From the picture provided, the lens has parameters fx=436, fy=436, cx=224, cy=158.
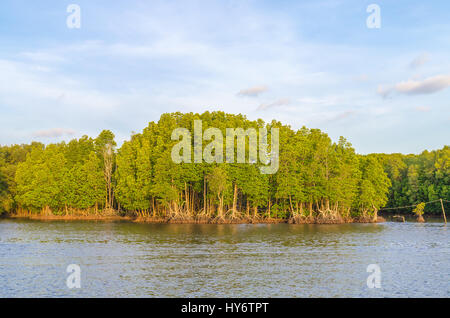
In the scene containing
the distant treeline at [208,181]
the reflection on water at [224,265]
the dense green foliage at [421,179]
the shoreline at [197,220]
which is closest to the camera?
the reflection on water at [224,265]

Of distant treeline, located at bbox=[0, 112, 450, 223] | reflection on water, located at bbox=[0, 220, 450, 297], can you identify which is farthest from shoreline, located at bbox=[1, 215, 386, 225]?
reflection on water, located at bbox=[0, 220, 450, 297]

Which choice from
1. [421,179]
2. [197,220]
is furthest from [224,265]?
[421,179]

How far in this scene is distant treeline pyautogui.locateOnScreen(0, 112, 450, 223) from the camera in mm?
76750

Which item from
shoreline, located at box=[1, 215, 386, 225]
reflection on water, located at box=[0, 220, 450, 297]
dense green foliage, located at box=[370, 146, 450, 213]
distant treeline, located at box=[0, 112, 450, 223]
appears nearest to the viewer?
reflection on water, located at box=[0, 220, 450, 297]

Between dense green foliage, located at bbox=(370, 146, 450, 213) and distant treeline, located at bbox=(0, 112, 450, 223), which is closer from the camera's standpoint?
distant treeline, located at bbox=(0, 112, 450, 223)

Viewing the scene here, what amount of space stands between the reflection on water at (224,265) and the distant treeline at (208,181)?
963 inches

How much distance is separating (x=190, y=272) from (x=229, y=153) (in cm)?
4658

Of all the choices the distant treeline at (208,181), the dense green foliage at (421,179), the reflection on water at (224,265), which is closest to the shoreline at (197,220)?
the distant treeline at (208,181)

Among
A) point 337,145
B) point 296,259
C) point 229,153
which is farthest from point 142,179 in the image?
point 296,259

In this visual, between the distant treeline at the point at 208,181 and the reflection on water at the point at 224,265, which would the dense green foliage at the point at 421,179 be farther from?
the reflection on water at the point at 224,265

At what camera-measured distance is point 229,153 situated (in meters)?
76.1

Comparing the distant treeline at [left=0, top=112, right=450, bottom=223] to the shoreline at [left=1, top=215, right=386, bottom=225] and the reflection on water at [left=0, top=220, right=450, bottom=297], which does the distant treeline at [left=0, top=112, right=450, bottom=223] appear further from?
the reflection on water at [left=0, top=220, right=450, bottom=297]

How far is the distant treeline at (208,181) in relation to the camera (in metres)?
76.8

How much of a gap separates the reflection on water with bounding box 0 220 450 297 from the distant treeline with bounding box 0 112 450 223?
2445cm
